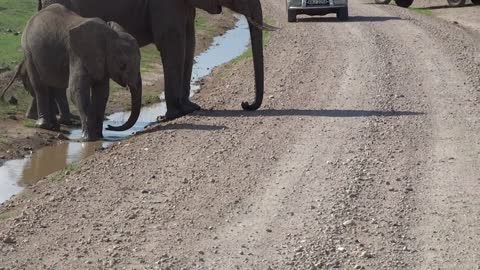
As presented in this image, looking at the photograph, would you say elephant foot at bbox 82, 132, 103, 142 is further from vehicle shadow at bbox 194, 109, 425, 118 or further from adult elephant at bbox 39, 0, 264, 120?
vehicle shadow at bbox 194, 109, 425, 118

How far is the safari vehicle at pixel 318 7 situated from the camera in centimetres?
3419

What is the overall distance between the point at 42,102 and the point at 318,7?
16.5m

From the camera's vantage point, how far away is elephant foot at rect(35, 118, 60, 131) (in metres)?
18.8

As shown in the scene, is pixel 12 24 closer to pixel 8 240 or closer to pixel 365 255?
pixel 8 240

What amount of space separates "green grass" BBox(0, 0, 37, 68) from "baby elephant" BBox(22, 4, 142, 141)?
5574mm

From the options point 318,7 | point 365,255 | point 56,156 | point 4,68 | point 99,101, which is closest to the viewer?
point 365,255

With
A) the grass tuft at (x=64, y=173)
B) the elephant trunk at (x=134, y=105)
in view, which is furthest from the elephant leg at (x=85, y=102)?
the grass tuft at (x=64, y=173)

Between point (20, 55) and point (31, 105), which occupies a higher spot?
point (31, 105)

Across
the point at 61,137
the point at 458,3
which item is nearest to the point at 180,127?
the point at 61,137

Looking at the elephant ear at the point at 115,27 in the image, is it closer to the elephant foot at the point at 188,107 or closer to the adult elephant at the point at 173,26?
the adult elephant at the point at 173,26

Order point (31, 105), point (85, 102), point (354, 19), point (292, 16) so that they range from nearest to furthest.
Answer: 1. point (85, 102)
2. point (31, 105)
3. point (354, 19)
4. point (292, 16)

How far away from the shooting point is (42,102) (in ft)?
62.0

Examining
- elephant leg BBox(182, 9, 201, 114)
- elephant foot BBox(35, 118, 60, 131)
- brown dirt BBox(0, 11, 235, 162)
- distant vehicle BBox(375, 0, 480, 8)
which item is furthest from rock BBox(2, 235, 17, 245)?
distant vehicle BBox(375, 0, 480, 8)

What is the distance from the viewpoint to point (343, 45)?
27453 millimetres
